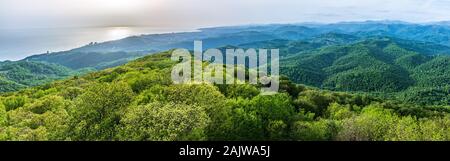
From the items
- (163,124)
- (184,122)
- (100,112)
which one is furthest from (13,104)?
(184,122)

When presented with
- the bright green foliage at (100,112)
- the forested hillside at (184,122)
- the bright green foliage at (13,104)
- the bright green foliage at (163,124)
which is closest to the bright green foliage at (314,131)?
the forested hillside at (184,122)

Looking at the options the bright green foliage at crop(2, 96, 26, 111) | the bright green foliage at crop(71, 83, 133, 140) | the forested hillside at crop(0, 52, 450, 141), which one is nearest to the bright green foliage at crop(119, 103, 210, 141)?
the forested hillside at crop(0, 52, 450, 141)

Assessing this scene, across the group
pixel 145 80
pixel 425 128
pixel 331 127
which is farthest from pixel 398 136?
pixel 145 80

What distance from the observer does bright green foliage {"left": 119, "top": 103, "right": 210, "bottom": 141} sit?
31125mm

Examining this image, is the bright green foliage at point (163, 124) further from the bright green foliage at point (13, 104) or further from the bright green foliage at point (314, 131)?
the bright green foliage at point (13, 104)

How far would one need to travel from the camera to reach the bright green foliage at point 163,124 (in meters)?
31.1

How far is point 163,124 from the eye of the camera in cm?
3209

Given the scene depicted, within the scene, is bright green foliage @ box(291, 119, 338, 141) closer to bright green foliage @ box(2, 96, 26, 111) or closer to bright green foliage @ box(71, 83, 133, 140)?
bright green foliage @ box(71, 83, 133, 140)

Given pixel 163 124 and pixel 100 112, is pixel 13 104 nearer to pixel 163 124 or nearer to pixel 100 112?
pixel 100 112

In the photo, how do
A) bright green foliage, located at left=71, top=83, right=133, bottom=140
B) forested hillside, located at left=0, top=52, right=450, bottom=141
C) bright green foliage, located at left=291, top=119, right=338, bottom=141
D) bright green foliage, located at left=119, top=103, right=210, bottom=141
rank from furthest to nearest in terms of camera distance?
1. bright green foliage, located at left=291, top=119, right=338, bottom=141
2. bright green foliage, located at left=71, top=83, right=133, bottom=140
3. forested hillside, located at left=0, top=52, right=450, bottom=141
4. bright green foliage, located at left=119, top=103, right=210, bottom=141
